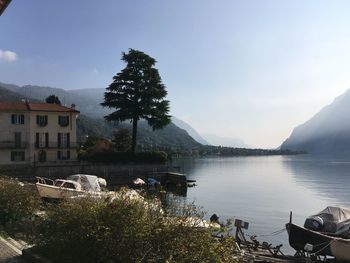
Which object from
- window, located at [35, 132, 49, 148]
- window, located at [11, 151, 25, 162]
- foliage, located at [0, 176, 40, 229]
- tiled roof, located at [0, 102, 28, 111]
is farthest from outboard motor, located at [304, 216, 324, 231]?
tiled roof, located at [0, 102, 28, 111]

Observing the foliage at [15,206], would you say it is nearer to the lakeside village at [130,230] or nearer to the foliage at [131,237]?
the lakeside village at [130,230]

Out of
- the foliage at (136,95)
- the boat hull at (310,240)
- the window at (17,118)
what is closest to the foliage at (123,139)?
the foliage at (136,95)

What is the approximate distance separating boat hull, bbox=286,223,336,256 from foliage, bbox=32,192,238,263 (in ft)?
42.9

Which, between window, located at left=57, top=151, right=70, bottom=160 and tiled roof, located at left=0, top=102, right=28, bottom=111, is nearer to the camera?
tiled roof, located at left=0, top=102, right=28, bottom=111

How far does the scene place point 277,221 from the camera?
123ft

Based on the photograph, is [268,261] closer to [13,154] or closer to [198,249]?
[198,249]

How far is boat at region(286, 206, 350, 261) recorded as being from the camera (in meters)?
19.1

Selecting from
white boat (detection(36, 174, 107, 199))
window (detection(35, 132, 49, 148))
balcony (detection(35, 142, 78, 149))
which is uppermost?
window (detection(35, 132, 49, 148))

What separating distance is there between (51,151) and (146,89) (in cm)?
1666

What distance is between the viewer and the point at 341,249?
62.6 ft

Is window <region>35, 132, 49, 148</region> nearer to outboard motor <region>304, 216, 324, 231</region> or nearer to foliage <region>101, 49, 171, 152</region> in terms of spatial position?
foliage <region>101, 49, 171, 152</region>

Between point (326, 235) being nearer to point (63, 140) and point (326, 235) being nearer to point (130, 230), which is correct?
point (130, 230)

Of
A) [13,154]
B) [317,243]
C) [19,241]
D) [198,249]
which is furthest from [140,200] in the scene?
[13,154]

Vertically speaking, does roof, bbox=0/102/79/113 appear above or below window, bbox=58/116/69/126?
above
